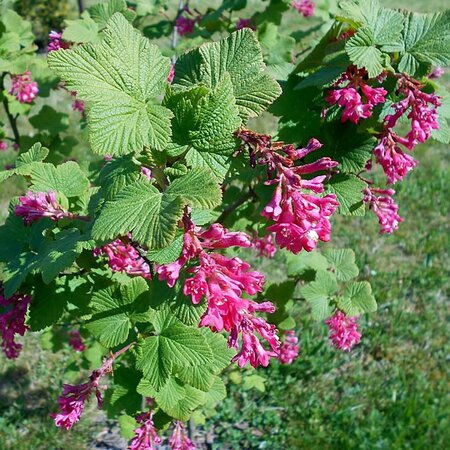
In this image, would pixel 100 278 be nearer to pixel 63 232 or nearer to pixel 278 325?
pixel 63 232

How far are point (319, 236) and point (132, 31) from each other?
0.55 meters

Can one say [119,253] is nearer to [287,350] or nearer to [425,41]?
[425,41]

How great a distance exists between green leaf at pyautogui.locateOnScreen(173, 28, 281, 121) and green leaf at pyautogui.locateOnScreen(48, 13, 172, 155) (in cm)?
13

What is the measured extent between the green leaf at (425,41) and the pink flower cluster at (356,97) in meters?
0.13

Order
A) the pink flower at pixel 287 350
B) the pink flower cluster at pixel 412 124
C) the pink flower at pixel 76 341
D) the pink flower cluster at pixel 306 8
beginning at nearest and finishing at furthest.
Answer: the pink flower cluster at pixel 412 124
the pink flower at pixel 287 350
the pink flower at pixel 76 341
the pink flower cluster at pixel 306 8

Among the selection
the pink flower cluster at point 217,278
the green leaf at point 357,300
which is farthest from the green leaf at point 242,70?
the green leaf at point 357,300

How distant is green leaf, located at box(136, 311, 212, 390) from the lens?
1.41 m

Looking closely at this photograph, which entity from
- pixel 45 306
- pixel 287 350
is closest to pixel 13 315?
pixel 45 306

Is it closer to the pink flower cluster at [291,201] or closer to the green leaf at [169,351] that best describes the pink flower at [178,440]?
the green leaf at [169,351]

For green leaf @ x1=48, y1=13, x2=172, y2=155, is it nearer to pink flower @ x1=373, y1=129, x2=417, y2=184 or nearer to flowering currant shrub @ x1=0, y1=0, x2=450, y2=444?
flowering currant shrub @ x1=0, y1=0, x2=450, y2=444

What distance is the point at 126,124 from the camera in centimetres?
114

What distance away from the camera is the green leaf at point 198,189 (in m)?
1.06

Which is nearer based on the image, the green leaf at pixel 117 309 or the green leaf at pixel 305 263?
the green leaf at pixel 117 309

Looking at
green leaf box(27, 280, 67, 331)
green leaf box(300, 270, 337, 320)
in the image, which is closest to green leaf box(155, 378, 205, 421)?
green leaf box(27, 280, 67, 331)
